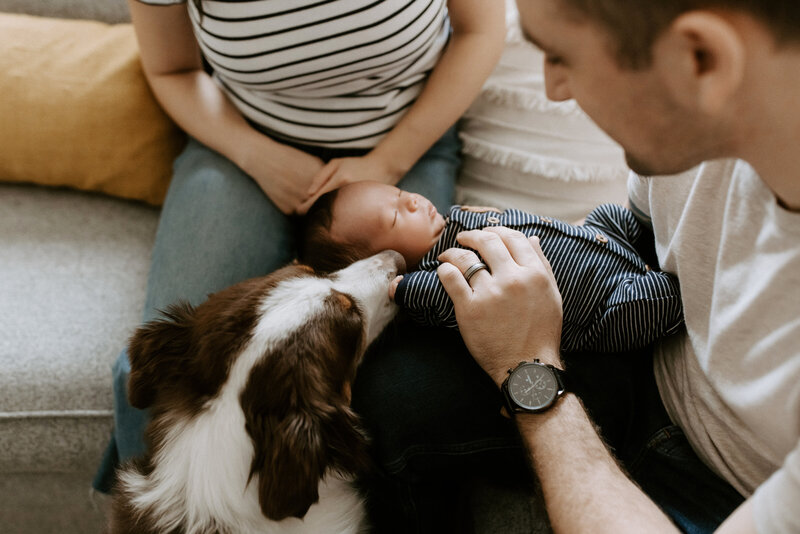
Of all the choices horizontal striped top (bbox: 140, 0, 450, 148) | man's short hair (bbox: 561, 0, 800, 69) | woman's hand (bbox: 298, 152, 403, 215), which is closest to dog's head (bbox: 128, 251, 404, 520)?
woman's hand (bbox: 298, 152, 403, 215)

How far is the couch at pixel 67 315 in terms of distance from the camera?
1.56 metres

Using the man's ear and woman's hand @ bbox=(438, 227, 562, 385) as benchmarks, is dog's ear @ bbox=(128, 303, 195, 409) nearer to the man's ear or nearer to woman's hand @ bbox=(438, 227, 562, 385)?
woman's hand @ bbox=(438, 227, 562, 385)

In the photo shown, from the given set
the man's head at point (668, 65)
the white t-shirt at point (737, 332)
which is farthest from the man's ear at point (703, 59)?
the white t-shirt at point (737, 332)

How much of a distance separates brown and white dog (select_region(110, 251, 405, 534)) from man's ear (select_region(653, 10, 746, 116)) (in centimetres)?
67

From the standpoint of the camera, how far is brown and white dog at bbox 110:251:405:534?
99cm

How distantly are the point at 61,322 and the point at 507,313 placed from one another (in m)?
1.18

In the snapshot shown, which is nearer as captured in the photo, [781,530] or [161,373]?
[781,530]

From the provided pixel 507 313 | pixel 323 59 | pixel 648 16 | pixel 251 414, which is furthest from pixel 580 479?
pixel 323 59

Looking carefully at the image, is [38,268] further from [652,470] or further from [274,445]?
[652,470]

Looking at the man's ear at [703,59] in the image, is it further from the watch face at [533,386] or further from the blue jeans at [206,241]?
the blue jeans at [206,241]

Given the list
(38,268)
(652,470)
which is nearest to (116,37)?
(38,268)

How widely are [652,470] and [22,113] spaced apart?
186 cm

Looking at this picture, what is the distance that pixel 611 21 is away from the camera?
0.77 metres

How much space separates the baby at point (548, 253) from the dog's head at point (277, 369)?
16cm
